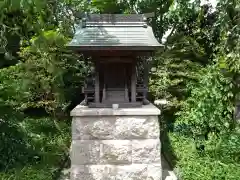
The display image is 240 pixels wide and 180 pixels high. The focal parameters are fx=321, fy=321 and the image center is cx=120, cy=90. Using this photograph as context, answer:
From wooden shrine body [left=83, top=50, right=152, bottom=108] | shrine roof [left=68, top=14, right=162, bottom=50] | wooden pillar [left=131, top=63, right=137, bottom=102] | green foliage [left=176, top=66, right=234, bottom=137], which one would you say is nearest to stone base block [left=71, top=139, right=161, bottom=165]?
wooden shrine body [left=83, top=50, right=152, bottom=108]

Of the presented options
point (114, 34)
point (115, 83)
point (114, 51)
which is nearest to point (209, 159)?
point (115, 83)

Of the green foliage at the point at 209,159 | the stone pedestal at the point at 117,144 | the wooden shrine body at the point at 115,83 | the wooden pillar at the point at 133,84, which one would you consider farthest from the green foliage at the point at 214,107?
the stone pedestal at the point at 117,144

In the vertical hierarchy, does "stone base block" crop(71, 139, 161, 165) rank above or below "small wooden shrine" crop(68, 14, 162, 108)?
below

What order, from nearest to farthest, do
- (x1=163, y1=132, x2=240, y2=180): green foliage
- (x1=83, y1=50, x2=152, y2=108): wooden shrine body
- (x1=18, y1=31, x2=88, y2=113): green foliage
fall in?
(x1=163, y1=132, x2=240, y2=180): green foliage → (x1=83, y1=50, x2=152, y2=108): wooden shrine body → (x1=18, y1=31, x2=88, y2=113): green foliage

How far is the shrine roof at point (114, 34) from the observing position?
15.4 ft

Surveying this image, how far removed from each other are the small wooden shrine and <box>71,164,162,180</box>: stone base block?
3.26ft

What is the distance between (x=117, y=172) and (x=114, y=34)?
216cm

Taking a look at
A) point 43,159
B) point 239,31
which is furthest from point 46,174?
point 239,31

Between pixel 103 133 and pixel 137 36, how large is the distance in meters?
1.59

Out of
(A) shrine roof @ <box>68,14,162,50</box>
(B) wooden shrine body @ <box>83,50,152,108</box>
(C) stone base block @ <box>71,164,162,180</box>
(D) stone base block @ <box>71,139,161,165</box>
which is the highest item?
(A) shrine roof @ <box>68,14,162,50</box>

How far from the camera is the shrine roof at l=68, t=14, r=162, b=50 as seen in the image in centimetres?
469

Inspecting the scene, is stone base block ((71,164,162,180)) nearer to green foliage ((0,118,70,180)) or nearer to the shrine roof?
green foliage ((0,118,70,180))

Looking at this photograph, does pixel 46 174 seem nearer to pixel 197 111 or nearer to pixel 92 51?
pixel 92 51

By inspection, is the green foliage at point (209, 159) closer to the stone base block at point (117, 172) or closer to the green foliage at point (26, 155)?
the stone base block at point (117, 172)
